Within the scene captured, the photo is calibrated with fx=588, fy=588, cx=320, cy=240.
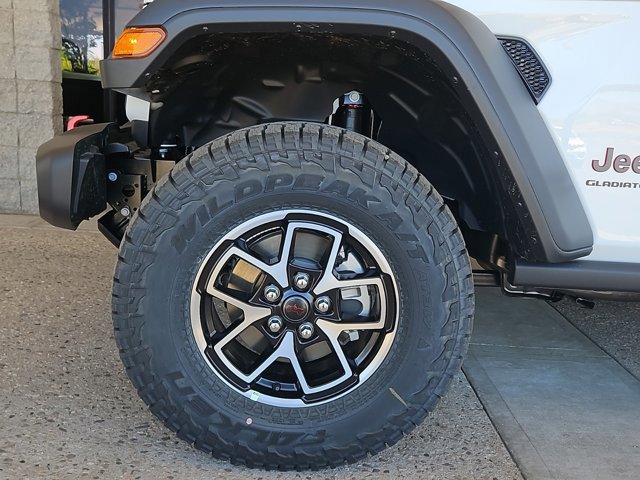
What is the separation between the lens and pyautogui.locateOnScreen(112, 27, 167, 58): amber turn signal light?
1.78 meters

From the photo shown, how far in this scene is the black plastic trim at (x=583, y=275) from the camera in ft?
6.47

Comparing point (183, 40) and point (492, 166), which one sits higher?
point (183, 40)

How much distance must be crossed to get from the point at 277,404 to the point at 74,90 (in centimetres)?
506

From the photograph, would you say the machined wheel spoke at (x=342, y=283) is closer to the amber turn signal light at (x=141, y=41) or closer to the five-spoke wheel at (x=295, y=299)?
the five-spoke wheel at (x=295, y=299)

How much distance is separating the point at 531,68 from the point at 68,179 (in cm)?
160

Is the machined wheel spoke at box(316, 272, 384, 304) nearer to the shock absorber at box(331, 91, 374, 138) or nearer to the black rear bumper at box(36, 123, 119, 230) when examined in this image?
the shock absorber at box(331, 91, 374, 138)

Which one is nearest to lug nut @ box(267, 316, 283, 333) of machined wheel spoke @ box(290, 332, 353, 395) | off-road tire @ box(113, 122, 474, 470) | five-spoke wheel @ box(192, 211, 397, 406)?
five-spoke wheel @ box(192, 211, 397, 406)

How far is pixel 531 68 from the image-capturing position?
186 centimetres

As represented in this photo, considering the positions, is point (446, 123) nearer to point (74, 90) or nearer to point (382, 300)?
point (382, 300)

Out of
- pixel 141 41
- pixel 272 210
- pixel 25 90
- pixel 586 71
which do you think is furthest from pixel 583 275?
pixel 25 90

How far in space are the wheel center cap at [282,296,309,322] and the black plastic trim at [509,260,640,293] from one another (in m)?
0.74

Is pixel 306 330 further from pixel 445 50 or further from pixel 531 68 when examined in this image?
pixel 531 68

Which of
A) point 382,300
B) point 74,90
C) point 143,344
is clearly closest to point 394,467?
point 382,300

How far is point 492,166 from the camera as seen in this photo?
1907 mm
